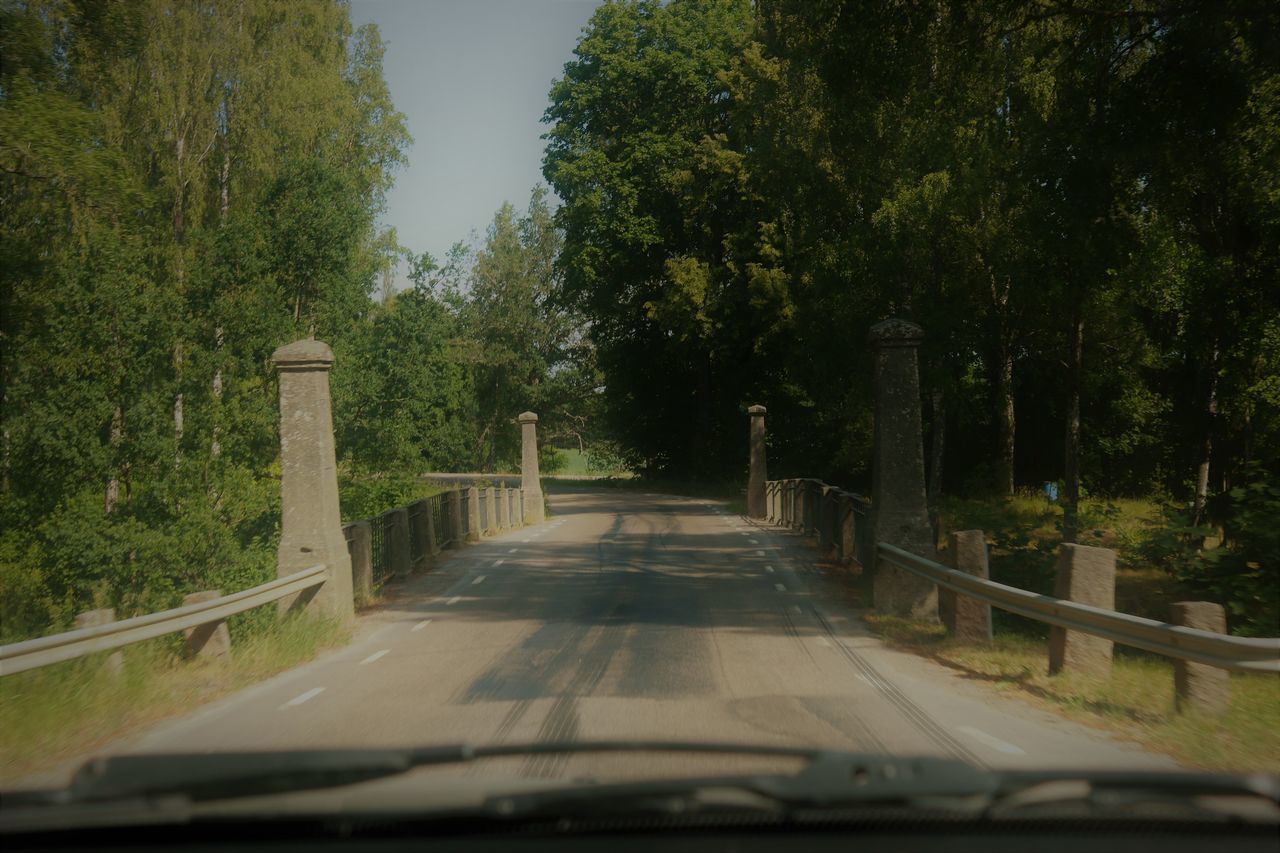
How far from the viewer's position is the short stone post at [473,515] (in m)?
24.4

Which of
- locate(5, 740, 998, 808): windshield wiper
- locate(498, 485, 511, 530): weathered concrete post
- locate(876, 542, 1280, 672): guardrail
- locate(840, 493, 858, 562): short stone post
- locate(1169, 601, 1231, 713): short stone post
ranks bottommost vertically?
locate(498, 485, 511, 530): weathered concrete post

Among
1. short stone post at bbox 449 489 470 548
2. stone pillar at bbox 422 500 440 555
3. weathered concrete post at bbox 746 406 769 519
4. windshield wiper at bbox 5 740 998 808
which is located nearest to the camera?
windshield wiper at bbox 5 740 998 808

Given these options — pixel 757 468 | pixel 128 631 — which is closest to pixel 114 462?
pixel 757 468

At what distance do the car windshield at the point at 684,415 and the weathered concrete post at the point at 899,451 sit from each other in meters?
0.06

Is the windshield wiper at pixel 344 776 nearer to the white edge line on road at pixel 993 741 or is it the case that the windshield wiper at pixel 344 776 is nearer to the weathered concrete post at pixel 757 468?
the white edge line on road at pixel 993 741

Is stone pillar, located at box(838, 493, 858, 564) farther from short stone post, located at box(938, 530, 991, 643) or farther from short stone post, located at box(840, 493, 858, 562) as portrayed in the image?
short stone post, located at box(938, 530, 991, 643)

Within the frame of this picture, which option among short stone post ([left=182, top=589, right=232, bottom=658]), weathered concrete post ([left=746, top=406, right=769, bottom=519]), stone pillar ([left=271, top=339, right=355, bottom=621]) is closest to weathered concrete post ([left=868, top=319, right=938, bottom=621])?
stone pillar ([left=271, top=339, right=355, bottom=621])

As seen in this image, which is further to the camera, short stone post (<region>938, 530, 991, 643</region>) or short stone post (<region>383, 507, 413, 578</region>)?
short stone post (<region>383, 507, 413, 578</region>)

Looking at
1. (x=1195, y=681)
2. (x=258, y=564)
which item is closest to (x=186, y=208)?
(x=258, y=564)

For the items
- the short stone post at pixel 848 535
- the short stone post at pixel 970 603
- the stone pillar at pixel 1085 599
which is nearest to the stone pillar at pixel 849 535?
the short stone post at pixel 848 535

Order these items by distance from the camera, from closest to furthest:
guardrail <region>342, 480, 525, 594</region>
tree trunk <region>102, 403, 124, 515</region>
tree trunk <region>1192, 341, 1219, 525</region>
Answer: guardrail <region>342, 480, 525, 594</region>, tree trunk <region>1192, 341, 1219, 525</region>, tree trunk <region>102, 403, 124, 515</region>

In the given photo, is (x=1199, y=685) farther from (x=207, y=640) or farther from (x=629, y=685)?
(x=207, y=640)

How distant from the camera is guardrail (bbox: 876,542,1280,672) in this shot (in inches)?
250

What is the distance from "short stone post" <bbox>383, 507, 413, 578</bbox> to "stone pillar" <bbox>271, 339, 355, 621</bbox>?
4.01 metres
